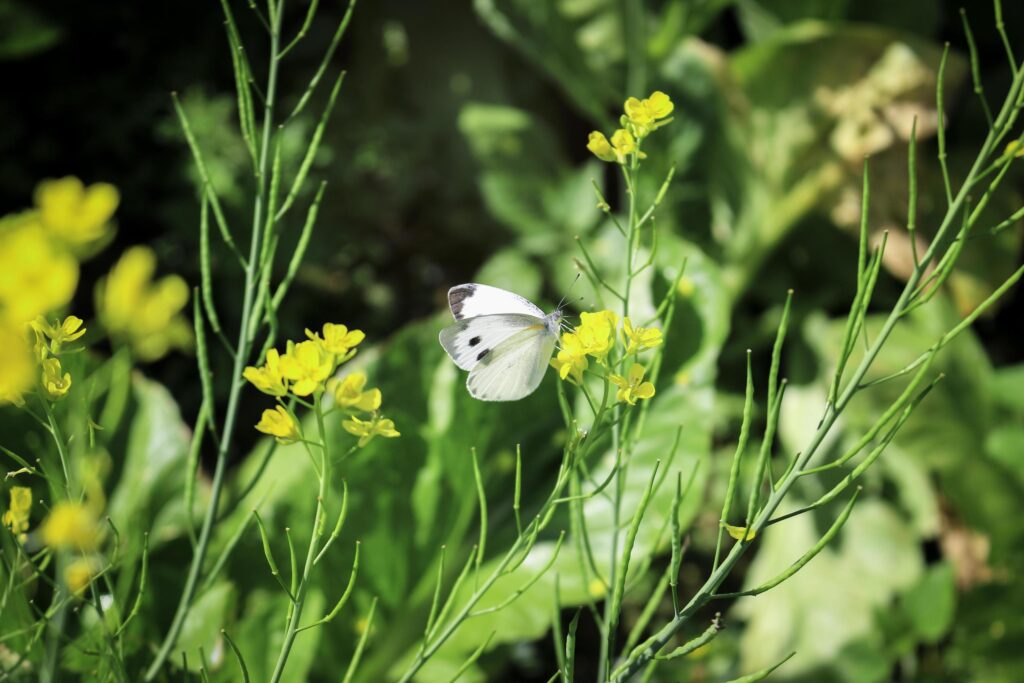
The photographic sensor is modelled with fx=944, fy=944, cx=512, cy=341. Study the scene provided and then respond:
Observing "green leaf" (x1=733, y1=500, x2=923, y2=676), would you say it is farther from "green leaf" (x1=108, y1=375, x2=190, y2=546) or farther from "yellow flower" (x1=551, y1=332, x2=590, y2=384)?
"yellow flower" (x1=551, y1=332, x2=590, y2=384)

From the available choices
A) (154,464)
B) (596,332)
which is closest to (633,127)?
(596,332)

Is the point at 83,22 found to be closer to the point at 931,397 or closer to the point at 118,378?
the point at 118,378

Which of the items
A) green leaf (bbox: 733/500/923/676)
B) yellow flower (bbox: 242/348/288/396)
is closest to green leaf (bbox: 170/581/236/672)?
→ yellow flower (bbox: 242/348/288/396)

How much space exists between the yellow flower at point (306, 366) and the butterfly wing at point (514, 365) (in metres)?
0.10

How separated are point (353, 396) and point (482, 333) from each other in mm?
120

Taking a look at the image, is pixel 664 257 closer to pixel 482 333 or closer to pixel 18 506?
pixel 482 333

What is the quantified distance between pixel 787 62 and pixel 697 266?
633mm

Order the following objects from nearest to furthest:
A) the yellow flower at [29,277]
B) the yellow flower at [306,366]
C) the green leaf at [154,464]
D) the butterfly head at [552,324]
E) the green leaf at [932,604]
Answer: the yellow flower at [29,277] < the yellow flower at [306,366] < the butterfly head at [552,324] < the green leaf at [154,464] < the green leaf at [932,604]

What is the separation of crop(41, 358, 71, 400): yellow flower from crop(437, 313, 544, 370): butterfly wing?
177mm

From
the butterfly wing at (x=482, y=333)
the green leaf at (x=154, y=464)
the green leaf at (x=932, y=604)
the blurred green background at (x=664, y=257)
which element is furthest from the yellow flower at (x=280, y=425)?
the green leaf at (x=932, y=604)

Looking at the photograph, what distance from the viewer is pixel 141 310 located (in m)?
0.32

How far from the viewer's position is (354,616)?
98 cm

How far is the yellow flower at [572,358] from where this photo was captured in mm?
391

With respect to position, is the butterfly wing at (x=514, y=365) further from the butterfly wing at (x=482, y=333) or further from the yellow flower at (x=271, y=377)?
the yellow flower at (x=271, y=377)
